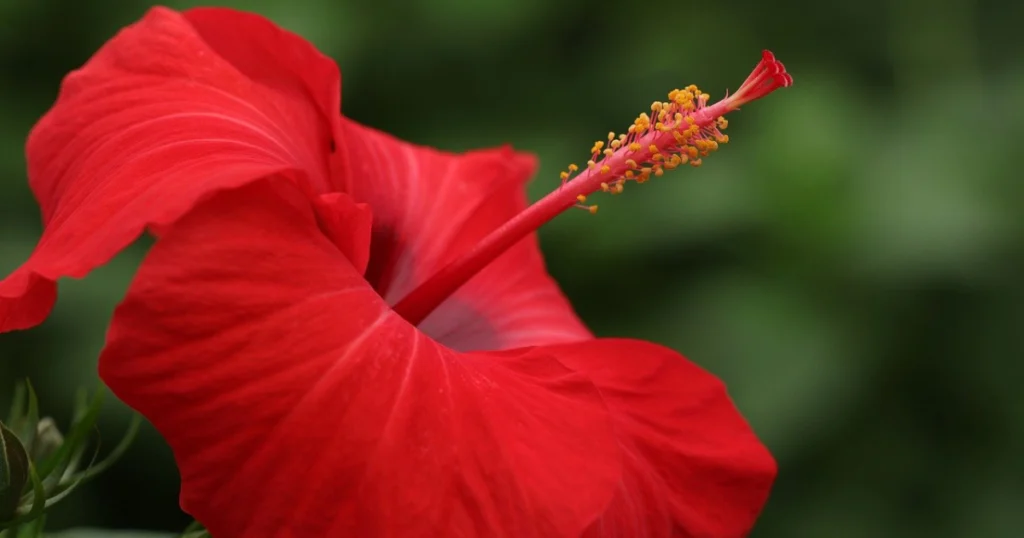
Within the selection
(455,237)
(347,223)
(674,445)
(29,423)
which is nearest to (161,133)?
(347,223)

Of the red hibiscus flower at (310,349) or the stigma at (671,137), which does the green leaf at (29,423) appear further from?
the stigma at (671,137)

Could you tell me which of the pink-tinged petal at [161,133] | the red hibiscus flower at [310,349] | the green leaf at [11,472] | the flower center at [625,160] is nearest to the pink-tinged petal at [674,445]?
the red hibiscus flower at [310,349]

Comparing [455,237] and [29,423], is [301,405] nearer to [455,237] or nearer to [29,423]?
[29,423]

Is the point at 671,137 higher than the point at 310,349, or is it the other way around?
the point at 671,137

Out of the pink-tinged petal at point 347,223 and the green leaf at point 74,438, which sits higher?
the pink-tinged petal at point 347,223

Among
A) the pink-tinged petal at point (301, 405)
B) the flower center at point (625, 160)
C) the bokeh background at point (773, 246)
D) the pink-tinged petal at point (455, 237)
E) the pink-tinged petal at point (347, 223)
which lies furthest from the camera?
the bokeh background at point (773, 246)

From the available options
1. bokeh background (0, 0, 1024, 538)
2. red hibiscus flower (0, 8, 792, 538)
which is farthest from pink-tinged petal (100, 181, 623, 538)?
bokeh background (0, 0, 1024, 538)

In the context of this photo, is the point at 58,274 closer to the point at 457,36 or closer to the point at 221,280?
the point at 221,280
